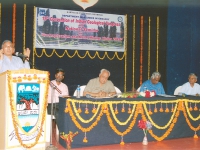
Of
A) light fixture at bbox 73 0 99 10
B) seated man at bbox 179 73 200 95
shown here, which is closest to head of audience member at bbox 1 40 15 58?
light fixture at bbox 73 0 99 10

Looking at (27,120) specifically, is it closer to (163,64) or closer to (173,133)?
(173,133)

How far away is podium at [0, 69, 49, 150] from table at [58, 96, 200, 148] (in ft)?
1.72

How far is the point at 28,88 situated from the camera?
367 cm

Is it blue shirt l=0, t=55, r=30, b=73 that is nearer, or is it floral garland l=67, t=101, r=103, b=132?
blue shirt l=0, t=55, r=30, b=73

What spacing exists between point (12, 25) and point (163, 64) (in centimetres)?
457

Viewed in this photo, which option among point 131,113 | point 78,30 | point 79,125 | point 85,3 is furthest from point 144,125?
point 85,3

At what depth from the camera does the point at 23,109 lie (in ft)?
11.9

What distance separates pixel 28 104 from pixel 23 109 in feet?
0.30

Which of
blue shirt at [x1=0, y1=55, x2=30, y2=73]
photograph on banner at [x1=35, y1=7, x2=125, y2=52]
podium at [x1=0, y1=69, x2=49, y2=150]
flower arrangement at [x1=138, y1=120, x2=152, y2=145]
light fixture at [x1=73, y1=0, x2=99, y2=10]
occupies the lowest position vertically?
flower arrangement at [x1=138, y1=120, x2=152, y2=145]

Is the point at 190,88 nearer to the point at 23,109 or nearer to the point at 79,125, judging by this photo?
the point at 79,125

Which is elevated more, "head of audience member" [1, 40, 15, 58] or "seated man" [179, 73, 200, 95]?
"head of audience member" [1, 40, 15, 58]

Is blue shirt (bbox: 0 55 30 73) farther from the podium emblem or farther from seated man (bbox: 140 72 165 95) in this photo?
seated man (bbox: 140 72 165 95)

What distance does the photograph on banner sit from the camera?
697 cm

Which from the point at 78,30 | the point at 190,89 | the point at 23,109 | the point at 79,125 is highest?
the point at 78,30
